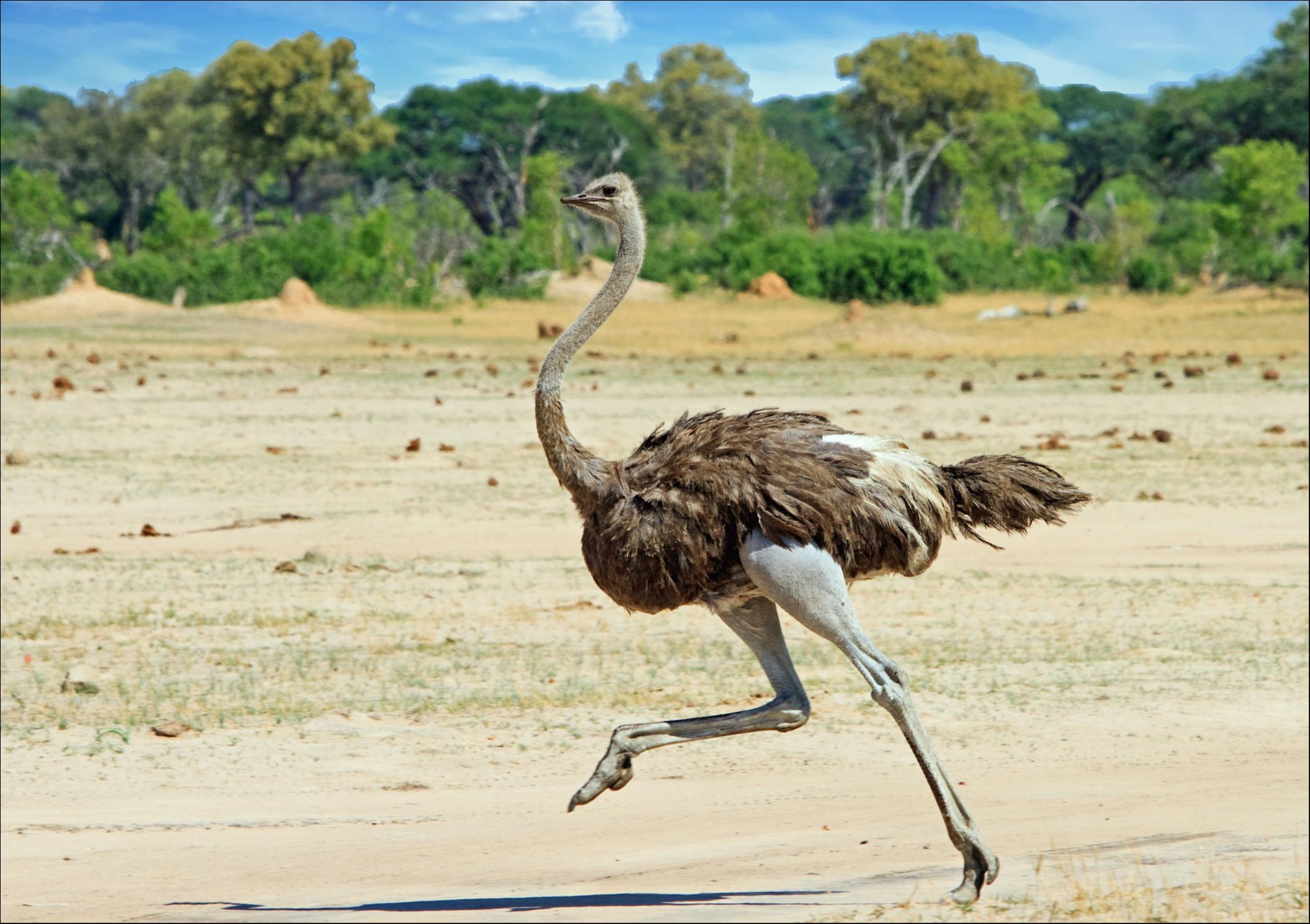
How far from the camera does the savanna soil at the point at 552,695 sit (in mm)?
4812

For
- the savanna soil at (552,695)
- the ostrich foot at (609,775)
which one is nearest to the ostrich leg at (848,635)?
the savanna soil at (552,695)

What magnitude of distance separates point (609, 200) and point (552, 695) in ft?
9.25

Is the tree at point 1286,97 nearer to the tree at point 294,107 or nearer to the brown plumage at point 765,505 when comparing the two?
the tree at point 294,107

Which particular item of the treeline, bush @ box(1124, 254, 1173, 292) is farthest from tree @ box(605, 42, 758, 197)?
bush @ box(1124, 254, 1173, 292)

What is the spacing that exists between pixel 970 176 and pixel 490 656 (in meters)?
45.3

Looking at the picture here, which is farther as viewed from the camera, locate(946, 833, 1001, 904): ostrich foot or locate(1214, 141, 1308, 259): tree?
locate(1214, 141, 1308, 259): tree

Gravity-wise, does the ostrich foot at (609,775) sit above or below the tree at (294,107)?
below

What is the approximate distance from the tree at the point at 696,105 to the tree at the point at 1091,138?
42.8 feet

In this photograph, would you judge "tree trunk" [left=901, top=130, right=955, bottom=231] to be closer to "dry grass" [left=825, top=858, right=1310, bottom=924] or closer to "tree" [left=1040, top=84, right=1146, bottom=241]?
"tree" [left=1040, top=84, right=1146, bottom=241]

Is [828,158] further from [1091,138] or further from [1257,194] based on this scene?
[1257,194]

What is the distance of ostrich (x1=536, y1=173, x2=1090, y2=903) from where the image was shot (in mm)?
4352

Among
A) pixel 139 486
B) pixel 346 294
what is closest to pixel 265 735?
pixel 139 486

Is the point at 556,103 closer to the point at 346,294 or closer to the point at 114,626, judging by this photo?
the point at 346,294

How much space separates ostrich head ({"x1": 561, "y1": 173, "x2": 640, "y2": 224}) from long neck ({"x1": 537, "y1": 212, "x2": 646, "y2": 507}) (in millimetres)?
38
